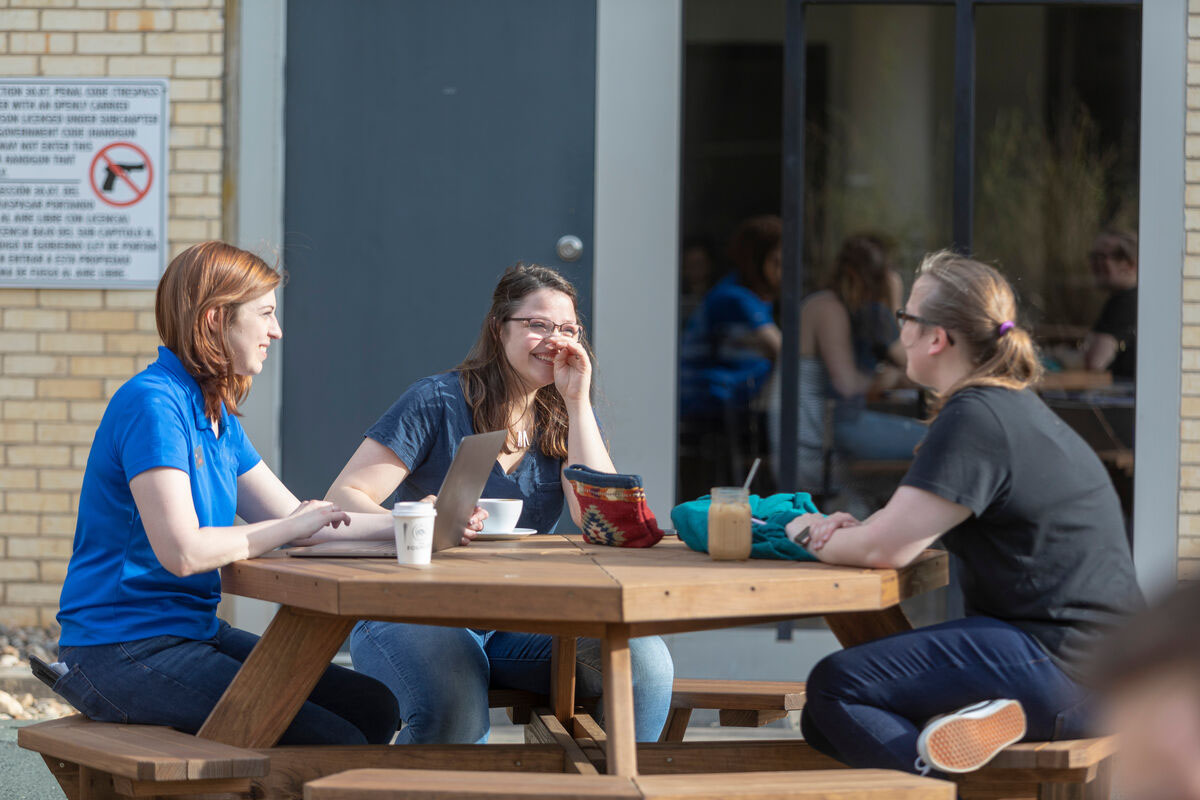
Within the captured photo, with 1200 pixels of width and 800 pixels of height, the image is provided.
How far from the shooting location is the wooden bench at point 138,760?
83.1 inches

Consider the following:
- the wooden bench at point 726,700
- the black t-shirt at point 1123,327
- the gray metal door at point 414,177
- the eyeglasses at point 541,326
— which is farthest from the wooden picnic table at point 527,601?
the black t-shirt at point 1123,327

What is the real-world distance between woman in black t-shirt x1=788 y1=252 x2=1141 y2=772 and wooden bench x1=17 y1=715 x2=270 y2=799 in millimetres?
1032

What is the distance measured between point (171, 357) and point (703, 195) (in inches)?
253

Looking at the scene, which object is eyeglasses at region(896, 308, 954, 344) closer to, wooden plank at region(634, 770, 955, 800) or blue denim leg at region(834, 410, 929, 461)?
wooden plank at region(634, 770, 955, 800)

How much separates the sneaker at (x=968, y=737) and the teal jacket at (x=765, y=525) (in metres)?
0.41

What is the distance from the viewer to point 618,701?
2.17 metres

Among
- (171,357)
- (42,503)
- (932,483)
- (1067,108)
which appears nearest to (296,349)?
(42,503)

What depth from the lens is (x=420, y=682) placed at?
274cm

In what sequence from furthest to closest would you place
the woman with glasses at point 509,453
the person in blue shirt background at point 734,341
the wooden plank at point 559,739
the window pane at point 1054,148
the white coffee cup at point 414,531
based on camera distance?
the window pane at point 1054,148 < the person in blue shirt background at point 734,341 < the woman with glasses at point 509,453 < the wooden plank at point 559,739 < the white coffee cup at point 414,531

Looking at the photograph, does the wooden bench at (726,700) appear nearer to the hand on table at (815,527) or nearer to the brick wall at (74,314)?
the hand on table at (815,527)

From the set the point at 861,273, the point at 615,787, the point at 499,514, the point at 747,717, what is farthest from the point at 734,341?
the point at 615,787

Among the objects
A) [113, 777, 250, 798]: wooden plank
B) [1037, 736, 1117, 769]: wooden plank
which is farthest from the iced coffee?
[113, 777, 250, 798]: wooden plank

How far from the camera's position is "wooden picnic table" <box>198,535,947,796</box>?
2082 millimetres

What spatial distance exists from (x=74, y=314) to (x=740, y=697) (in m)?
2.89
